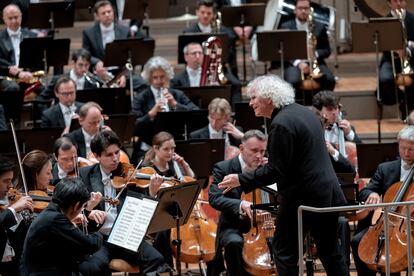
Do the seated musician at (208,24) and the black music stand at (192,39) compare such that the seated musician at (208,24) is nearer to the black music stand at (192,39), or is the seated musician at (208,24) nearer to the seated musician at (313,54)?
the black music stand at (192,39)

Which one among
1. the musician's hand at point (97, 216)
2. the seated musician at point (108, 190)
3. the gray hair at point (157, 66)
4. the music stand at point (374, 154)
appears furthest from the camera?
the gray hair at point (157, 66)

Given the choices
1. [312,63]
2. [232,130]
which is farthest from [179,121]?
[312,63]

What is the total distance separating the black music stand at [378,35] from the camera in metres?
9.72

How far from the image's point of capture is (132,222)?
6250 millimetres

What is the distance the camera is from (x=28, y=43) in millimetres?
9578

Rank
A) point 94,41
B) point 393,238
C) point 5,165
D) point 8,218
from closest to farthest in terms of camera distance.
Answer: point 8,218
point 5,165
point 393,238
point 94,41

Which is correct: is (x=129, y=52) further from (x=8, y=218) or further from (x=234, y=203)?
(x=8, y=218)

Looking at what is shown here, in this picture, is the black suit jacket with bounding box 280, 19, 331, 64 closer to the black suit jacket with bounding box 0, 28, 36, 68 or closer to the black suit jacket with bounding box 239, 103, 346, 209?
the black suit jacket with bounding box 0, 28, 36, 68

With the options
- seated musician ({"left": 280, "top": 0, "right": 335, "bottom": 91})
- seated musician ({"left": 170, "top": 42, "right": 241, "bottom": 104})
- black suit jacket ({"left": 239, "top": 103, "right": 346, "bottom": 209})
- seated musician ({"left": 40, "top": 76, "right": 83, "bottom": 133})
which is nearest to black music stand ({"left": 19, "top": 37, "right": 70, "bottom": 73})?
seated musician ({"left": 40, "top": 76, "right": 83, "bottom": 133})

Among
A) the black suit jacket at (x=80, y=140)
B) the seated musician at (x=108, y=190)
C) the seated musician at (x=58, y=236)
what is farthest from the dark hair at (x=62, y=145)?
the seated musician at (x=58, y=236)

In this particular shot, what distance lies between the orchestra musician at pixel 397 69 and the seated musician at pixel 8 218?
497cm

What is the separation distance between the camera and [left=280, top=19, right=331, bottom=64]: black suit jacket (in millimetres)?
10531

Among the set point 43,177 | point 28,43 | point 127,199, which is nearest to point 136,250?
point 127,199

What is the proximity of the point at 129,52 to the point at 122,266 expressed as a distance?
3.58 meters
